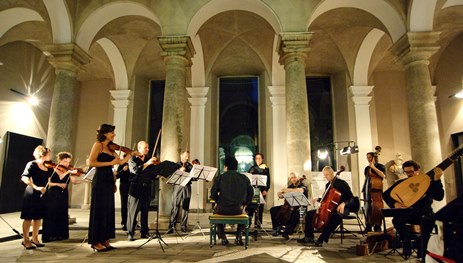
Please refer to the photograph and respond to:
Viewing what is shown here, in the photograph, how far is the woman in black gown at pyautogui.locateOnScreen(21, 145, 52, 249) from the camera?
473 cm

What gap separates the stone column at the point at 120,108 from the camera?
11.8m

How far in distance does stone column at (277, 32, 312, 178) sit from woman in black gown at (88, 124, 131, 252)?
3745 mm

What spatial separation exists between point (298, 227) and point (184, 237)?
2444 mm

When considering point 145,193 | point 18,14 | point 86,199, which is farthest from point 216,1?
point 86,199

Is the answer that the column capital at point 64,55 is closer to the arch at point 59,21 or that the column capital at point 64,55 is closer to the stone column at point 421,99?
the arch at point 59,21

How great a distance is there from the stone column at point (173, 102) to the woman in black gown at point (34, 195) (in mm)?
2323

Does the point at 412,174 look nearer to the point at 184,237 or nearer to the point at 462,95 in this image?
the point at 184,237

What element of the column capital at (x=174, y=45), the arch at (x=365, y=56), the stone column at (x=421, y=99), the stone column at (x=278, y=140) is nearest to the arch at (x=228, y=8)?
the column capital at (x=174, y=45)

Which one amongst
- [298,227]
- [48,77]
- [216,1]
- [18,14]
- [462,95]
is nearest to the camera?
[298,227]

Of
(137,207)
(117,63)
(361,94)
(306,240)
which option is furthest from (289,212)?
(117,63)

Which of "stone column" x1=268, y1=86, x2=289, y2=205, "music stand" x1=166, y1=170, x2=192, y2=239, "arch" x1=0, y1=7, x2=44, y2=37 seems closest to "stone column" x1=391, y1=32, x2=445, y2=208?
"stone column" x1=268, y1=86, x2=289, y2=205

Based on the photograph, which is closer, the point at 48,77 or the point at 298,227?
the point at 298,227

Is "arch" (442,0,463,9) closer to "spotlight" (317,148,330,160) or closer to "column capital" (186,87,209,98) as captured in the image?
"spotlight" (317,148,330,160)

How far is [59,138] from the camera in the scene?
721 cm
